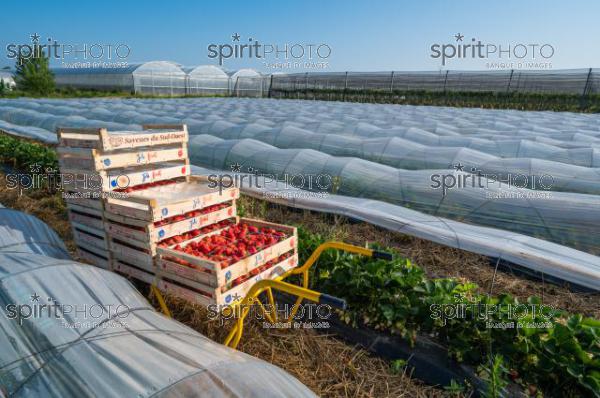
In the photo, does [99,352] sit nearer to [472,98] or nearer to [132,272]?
[132,272]

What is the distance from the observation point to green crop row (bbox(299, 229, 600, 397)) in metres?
2.63

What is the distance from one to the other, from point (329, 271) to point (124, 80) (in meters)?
37.0

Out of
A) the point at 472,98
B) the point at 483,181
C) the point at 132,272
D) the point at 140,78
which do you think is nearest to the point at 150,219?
the point at 132,272

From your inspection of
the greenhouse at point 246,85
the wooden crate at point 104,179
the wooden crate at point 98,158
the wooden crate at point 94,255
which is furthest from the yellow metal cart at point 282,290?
the greenhouse at point 246,85

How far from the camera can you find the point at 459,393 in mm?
2783

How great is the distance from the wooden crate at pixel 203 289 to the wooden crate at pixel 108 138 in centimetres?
123

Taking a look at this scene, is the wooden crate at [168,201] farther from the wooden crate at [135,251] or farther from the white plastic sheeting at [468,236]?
the white plastic sheeting at [468,236]

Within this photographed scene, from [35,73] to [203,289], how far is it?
39.6 m

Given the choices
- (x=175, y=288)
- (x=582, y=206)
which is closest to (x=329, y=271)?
(x=175, y=288)

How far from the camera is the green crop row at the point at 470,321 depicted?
2.63 m

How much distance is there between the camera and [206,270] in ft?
9.44

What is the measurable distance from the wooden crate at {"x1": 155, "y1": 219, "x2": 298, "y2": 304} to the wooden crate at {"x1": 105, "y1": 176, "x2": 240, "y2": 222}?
0.32m

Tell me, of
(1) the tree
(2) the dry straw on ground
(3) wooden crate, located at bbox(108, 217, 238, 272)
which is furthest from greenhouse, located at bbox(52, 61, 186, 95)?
(3) wooden crate, located at bbox(108, 217, 238, 272)

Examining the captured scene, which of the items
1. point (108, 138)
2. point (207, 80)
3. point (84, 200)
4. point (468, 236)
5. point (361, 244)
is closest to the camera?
point (108, 138)
